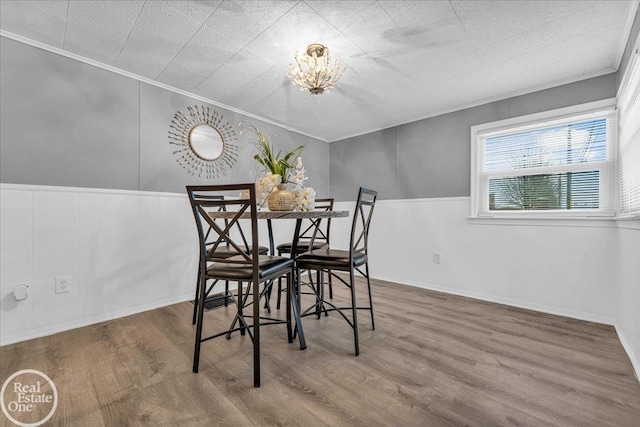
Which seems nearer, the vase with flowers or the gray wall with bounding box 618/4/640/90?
the gray wall with bounding box 618/4/640/90

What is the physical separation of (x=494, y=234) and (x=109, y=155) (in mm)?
3730

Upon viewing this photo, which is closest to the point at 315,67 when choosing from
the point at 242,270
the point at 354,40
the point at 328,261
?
the point at 354,40

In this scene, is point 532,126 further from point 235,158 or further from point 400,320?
point 235,158

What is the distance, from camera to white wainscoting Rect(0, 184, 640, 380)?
6.20 feet

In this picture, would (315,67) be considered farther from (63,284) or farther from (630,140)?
(63,284)

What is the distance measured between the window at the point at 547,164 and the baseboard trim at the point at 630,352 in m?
0.96

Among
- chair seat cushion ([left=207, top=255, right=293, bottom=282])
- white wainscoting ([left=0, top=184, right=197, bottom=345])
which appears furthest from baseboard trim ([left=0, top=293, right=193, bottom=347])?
chair seat cushion ([left=207, top=255, right=293, bottom=282])

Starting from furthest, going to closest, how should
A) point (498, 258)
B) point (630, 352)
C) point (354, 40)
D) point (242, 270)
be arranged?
point (498, 258) → point (354, 40) → point (630, 352) → point (242, 270)

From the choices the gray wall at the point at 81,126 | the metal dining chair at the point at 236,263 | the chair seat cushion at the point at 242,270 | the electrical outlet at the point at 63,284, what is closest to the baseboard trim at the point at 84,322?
the electrical outlet at the point at 63,284

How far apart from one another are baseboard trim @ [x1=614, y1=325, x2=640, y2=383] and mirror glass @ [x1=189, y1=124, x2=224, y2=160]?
3568 millimetres

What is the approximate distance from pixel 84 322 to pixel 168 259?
752 millimetres

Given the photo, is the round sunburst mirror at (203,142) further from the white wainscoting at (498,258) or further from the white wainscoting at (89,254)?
the white wainscoting at (498,258)

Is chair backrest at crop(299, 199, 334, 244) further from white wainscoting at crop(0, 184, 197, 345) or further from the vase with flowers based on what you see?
white wainscoting at crop(0, 184, 197, 345)

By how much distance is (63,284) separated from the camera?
6.73 ft
